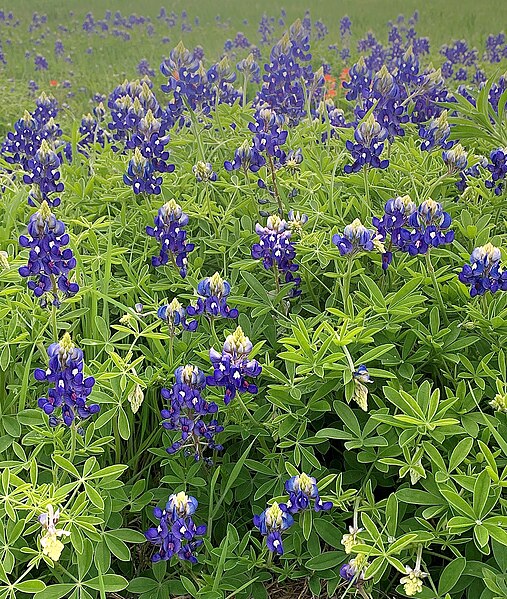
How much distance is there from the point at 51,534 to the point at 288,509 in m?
0.57

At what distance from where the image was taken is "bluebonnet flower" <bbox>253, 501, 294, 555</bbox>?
5.61 ft

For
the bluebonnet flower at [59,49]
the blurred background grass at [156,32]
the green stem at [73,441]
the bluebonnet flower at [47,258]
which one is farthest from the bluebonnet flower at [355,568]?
the bluebonnet flower at [59,49]

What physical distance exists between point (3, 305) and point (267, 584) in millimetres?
1172

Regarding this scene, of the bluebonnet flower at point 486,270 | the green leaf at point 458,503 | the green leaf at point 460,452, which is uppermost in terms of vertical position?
the bluebonnet flower at point 486,270

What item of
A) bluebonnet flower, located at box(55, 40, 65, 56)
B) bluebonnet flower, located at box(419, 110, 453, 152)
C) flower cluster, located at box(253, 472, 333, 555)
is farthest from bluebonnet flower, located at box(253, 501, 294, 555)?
bluebonnet flower, located at box(55, 40, 65, 56)

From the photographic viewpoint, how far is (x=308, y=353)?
74.4 inches

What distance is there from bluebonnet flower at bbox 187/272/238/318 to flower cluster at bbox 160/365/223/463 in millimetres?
187

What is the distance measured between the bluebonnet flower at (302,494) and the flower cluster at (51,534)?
54cm

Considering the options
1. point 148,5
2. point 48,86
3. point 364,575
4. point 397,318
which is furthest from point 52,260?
point 148,5

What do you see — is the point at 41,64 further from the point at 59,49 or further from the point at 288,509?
the point at 288,509

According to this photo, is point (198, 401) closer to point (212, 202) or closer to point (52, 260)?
point (52, 260)

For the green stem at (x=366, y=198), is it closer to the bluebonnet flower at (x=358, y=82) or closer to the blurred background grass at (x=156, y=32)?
the bluebonnet flower at (x=358, y=82)

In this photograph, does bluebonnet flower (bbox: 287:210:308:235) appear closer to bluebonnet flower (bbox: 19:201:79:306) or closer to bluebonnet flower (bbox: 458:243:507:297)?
bluebonnet flower (bbox: 458:243:507:297)

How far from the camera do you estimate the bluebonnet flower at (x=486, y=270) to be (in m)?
1.93
